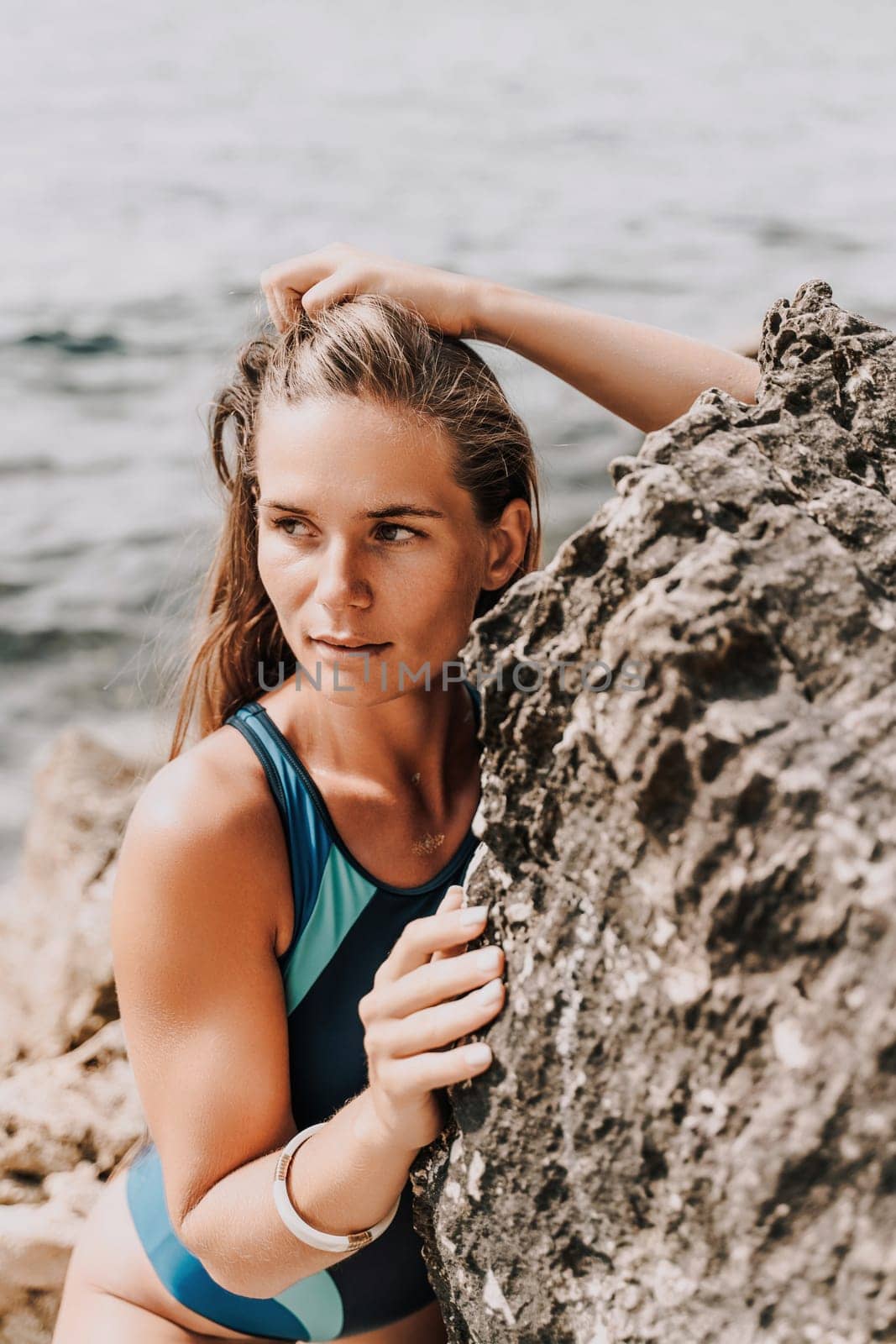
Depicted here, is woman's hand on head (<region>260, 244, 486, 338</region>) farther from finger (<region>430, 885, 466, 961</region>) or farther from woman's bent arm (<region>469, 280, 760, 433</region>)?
finger (<region>430, 885, 466, 961</region>)

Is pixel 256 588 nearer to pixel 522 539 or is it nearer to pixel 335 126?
pixel 522 539

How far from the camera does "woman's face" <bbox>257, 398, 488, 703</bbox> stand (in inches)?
77.3

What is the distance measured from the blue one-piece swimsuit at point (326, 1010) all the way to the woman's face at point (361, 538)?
218 mm

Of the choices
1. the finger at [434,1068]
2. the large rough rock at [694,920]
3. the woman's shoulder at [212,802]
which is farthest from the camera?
the woman's shoulder at [212,802]

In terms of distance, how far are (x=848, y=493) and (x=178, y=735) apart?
157 cm

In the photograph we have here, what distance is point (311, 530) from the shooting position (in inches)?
79.8

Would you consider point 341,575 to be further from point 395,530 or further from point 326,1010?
point 326,1010

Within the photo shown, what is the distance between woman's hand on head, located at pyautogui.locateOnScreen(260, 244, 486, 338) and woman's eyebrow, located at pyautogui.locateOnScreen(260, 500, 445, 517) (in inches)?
15.9

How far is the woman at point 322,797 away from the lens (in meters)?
1.83

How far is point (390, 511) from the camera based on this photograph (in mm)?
1986

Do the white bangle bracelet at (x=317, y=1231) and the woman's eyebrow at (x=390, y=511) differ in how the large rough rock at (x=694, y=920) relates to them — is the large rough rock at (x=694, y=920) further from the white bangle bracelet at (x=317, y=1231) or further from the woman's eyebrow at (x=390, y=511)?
the woman's eyebrow at (x=390, y=511)

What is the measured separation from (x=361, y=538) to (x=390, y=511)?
0.21ft

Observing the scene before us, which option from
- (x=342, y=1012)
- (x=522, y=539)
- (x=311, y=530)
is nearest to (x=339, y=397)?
(x=311, y=530)

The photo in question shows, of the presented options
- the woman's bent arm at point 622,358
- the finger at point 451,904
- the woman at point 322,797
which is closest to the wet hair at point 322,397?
the woman at point 322,797
